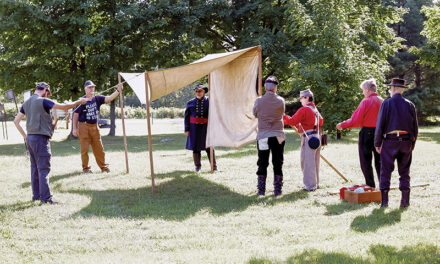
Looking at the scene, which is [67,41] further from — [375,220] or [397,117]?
[375,220]

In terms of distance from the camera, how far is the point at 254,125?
827 centimetres

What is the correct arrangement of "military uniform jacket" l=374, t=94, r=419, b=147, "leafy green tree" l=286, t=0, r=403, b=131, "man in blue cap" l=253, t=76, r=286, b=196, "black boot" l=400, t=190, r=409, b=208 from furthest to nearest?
"leafy green tree" l=286, t=0, r=403, b=131, "man in blue cap" l=253, t=76, r=286, b=196, "black boot" l=400, t=190, r=409, b=208, "military uniform jacket" l=374, t=94, r=419, b=147

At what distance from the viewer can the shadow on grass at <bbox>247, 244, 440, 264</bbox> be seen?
3887mm

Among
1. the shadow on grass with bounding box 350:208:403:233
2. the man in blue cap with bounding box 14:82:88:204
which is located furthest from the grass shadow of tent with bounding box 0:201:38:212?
the shadow on grass with bounding box 350:208:403:233

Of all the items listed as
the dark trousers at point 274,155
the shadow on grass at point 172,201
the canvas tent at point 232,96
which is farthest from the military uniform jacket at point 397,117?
the canvas tent at point 232,96

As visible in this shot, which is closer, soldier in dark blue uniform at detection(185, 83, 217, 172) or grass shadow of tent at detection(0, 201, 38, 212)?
grass shadow of tent at detection(0, 201, 38, 212)

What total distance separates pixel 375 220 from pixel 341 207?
2.70ft

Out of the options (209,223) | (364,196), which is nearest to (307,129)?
(364,196)

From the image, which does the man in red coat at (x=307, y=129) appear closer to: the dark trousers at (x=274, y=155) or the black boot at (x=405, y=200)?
the dark trousers at (x=274, y=155)

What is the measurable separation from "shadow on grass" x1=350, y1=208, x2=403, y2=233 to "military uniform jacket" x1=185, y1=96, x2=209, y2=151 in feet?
15.0

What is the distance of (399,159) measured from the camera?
591 centimetres

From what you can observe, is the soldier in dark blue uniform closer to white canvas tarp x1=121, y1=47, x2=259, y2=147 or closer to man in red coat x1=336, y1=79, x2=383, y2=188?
white canvas tarp x1=121, y1=47, x2=259, y2=147

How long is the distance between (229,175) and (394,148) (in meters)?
4.03

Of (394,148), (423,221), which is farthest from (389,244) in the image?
(394,148)
